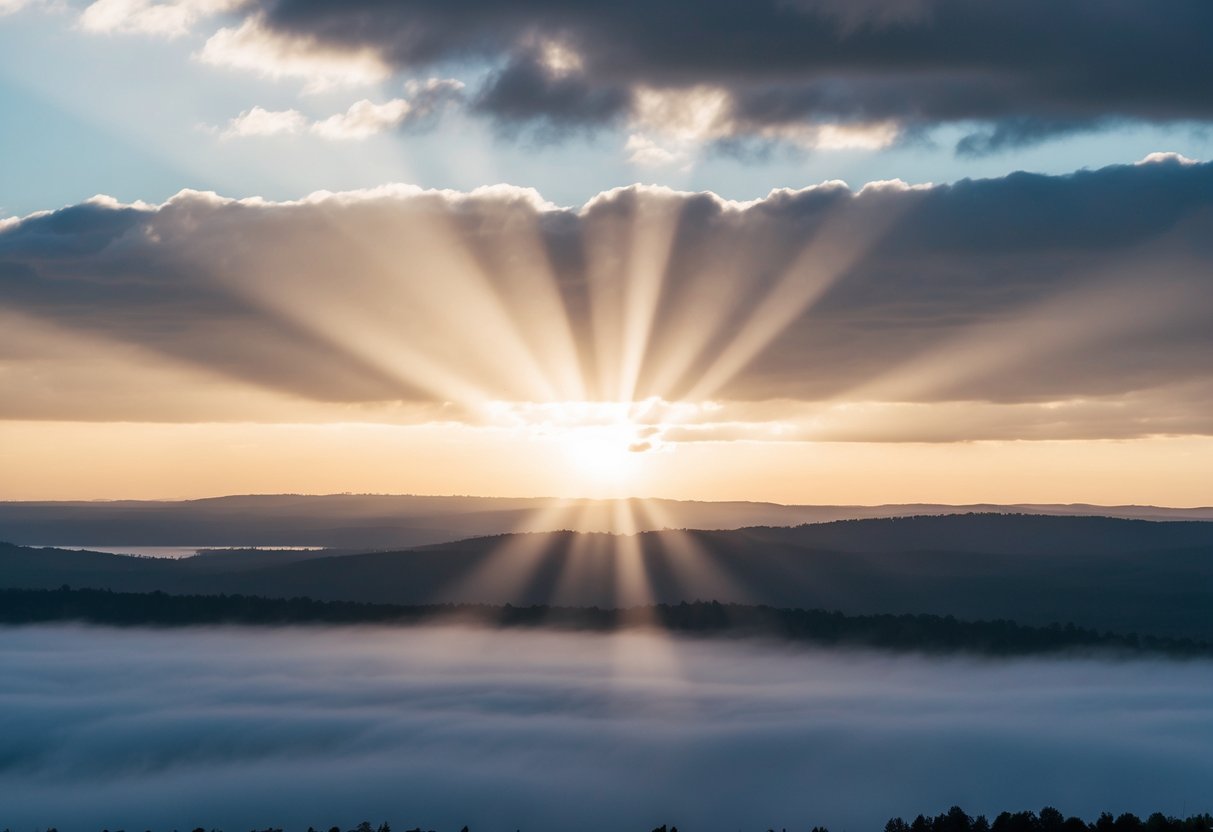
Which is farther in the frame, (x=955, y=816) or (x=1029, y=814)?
(x=955, y=816)

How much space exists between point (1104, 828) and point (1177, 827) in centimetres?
1475

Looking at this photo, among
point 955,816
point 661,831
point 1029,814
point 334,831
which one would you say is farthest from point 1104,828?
point 334,831

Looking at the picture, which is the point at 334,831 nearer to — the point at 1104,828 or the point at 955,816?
the point at 955,816

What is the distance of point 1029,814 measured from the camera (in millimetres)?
180125

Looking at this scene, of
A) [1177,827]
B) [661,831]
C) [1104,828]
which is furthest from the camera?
[661,831]

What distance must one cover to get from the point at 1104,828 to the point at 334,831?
9363 centimetres

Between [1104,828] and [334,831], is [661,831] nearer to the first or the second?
[334,831]

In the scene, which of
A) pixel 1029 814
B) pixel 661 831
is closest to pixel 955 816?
pixel 1029 814

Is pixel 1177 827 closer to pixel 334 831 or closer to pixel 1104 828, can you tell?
pixel 1104 828

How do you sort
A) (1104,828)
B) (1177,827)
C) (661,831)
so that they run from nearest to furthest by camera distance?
(1177,827) → (1104,828) → (661,831)

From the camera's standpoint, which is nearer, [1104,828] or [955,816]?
[1104,828]

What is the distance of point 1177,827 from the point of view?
156750 millimetres

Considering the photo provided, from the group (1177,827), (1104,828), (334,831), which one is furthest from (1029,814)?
(334,831)

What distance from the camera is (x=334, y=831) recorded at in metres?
189
